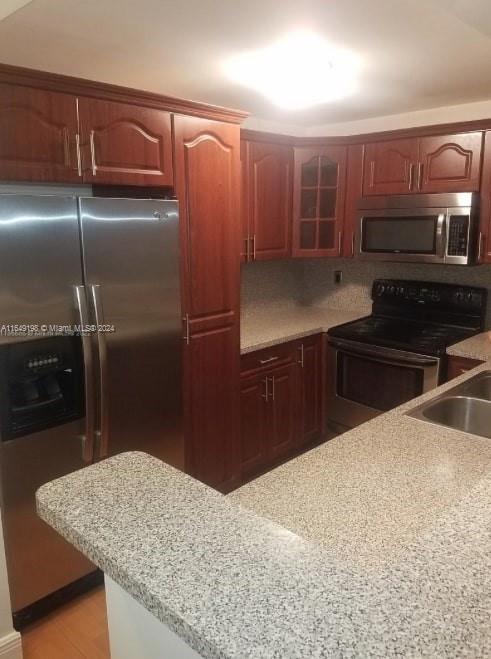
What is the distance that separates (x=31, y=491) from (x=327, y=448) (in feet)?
3.98

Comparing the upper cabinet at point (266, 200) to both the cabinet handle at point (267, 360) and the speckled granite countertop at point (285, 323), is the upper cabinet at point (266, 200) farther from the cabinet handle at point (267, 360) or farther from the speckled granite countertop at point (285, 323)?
the cabinet handle at point (267, 360)

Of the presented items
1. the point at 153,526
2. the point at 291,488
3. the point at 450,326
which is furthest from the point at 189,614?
the point at 450,326

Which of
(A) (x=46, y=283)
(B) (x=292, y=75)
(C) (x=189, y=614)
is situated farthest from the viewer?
(B) (x=292, y=75)

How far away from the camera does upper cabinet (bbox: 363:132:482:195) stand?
291 centimetres

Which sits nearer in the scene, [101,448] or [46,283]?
[46,283]

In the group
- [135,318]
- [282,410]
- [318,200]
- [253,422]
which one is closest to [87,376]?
[135,318]

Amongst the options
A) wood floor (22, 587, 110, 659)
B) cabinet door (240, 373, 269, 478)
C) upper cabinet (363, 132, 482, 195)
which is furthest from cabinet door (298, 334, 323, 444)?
wood floor (22, 587, 110, 659)

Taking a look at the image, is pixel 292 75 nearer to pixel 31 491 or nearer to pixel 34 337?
pixel 34 337

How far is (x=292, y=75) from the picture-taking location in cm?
234

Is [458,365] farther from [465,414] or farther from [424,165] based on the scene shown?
[424,165]

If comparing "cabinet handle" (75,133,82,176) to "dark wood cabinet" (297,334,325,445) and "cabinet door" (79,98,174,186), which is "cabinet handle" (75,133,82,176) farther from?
"dark wood cabinet" (297,334,325,445)

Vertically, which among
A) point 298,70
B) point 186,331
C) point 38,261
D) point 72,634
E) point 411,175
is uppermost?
point 298,70

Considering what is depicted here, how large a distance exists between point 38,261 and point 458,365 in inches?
86.6

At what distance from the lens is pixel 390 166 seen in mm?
3201
